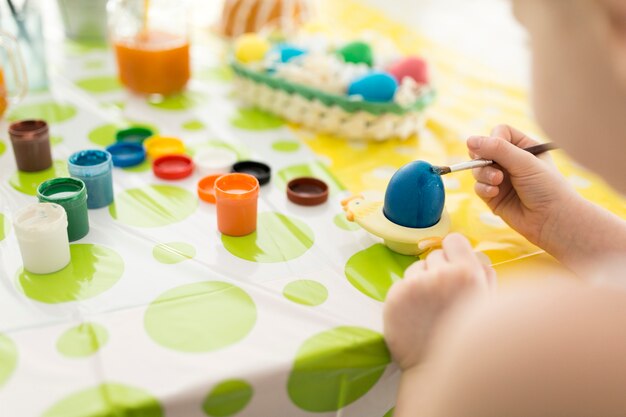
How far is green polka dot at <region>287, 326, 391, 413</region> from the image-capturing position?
0.54m

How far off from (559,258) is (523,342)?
274mm

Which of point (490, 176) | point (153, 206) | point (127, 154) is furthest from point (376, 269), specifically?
point (127, 154)

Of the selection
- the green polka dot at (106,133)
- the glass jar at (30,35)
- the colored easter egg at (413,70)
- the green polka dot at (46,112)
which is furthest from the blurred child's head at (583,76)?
the glass jar at (30,35)

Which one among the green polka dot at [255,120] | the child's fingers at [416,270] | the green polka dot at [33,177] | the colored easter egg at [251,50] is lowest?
the green polka dot at [33,177]

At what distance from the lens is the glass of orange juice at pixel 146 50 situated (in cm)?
106

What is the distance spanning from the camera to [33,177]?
0.81 meters

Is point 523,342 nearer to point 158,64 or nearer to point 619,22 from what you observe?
point 619,22

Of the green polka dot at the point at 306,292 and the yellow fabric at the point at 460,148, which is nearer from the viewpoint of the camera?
the green polka dot at the point at 306,292

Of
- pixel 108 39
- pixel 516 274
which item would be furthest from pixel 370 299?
pixel 108 39

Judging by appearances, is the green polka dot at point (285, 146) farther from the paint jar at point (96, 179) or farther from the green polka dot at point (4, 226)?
the green polka dot at point (4, 226)

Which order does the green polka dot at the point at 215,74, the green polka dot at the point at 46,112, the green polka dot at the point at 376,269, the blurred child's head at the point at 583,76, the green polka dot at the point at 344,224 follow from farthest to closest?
the green polka dot at the point at 215,74 < the green polka dot at the point at 46,112 < the green polka dot at the point at 344,224 < the green polka dot at the point at 376,269 < the blurred child's head at the point at 583,76

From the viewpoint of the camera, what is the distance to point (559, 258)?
696 millimetres

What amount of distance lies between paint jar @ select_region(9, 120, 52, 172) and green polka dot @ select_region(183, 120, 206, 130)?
0.23 m

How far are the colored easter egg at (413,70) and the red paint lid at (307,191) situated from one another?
0.98ft
